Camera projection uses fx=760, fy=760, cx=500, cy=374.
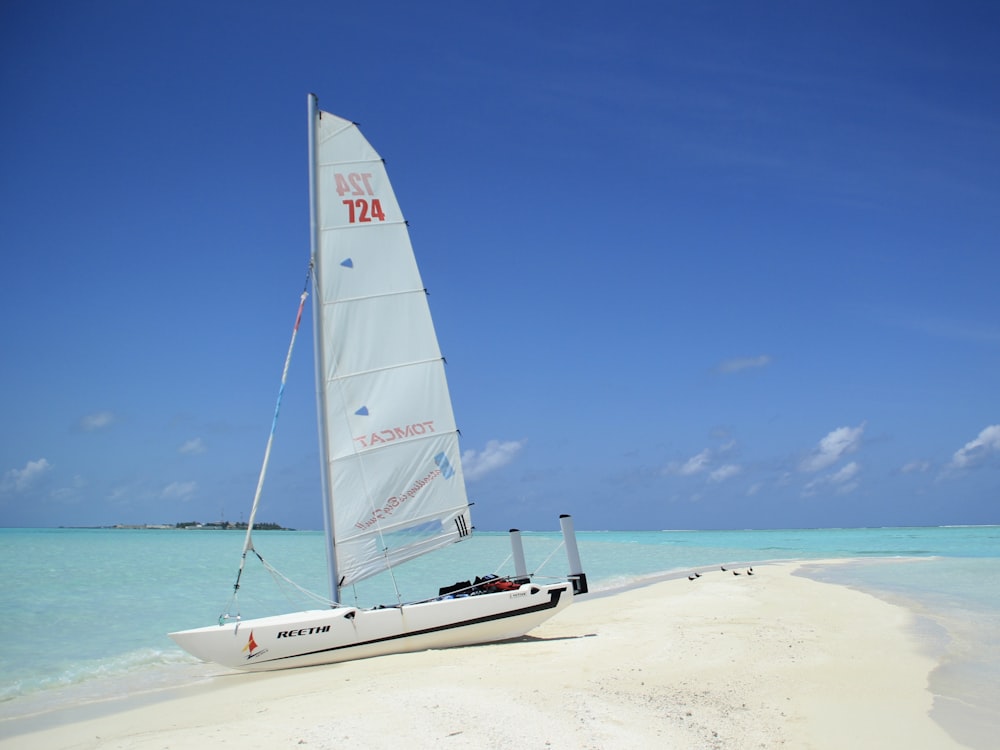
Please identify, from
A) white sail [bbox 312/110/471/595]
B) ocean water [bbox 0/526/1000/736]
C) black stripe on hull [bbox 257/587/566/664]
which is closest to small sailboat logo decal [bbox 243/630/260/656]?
black stripe on hull [bbox 257/587/566/664]

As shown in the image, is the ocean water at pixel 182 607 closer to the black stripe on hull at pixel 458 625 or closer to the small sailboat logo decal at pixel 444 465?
the black stripe on hull at pixel 458 625

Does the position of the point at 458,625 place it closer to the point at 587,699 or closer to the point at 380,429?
the point at 380,429

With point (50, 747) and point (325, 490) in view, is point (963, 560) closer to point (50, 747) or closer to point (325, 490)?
point (325, 490)

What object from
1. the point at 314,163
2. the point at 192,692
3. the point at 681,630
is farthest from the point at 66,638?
the point at 681,630

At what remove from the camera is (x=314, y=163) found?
12164 millimetres

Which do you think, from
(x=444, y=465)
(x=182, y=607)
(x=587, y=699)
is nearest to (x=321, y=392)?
(x=444, y=465)

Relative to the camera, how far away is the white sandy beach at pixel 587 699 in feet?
20.9

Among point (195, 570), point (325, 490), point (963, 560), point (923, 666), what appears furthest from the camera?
point (963, 560)

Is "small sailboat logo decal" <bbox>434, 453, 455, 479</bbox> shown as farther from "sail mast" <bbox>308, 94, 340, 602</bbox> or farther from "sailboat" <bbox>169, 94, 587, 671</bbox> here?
"sail mast" <bbox>308, 94, 340, 602</bbox>

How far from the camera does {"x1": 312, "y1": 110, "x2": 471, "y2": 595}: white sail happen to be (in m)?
11.9

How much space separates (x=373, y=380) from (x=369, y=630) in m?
3.84

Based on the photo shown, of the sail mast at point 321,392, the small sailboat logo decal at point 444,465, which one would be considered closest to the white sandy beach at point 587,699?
the sail mast at point 321,392

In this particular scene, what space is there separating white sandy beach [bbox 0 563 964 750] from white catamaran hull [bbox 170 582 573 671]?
0.31m

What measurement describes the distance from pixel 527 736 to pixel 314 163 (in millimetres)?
9254
